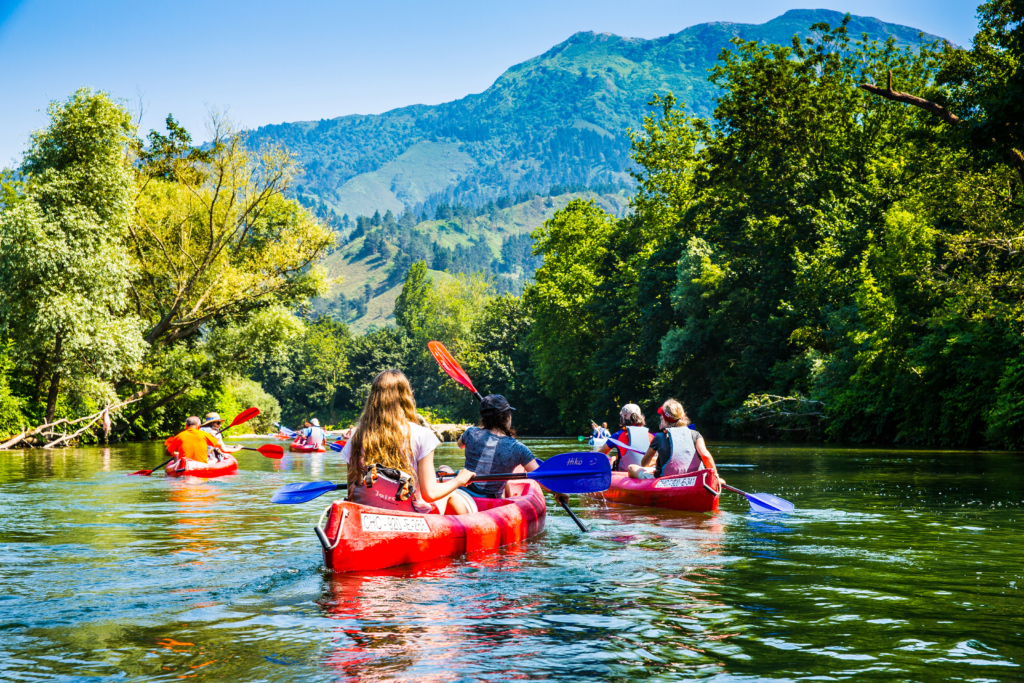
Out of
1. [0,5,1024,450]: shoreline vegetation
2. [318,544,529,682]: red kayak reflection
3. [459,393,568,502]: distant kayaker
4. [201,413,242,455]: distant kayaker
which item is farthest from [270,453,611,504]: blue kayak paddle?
[0,5,1024,450]: shoreline vegetation

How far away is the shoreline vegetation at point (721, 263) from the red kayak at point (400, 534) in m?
12.7

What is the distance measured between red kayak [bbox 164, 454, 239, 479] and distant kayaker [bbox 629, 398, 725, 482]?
33.2ft

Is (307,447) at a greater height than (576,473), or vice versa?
(576,473)

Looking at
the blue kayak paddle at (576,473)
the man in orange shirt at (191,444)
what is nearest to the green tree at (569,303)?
the man in orange shirt at (191,444)

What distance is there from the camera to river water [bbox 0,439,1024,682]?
496 centimetres

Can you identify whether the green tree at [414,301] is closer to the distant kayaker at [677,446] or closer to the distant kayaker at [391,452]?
the distant kayaker at [677,446]

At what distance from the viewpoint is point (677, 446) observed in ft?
40.0

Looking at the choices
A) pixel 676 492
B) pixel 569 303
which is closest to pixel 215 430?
pixel 676 492

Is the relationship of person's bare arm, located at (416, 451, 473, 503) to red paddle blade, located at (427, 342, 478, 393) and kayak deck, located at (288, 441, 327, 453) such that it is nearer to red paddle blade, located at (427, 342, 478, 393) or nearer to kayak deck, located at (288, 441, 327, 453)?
red paddle blade, located at (427, 342, 478, 393)

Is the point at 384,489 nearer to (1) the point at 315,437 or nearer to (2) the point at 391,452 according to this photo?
(2) the point at 391,452

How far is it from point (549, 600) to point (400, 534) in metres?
1.51

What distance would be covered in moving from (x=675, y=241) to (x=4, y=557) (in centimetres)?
4061

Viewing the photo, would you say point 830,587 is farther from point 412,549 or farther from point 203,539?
point 203,539

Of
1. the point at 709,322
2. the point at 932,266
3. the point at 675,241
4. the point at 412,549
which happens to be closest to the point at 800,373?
the point at 709,322
